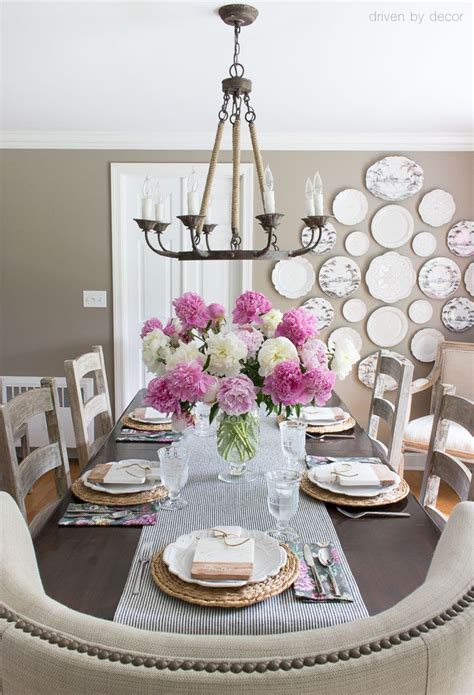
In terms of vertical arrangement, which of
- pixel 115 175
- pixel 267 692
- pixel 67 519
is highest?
pixel 115 175

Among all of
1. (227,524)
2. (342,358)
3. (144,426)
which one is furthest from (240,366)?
(144,426)

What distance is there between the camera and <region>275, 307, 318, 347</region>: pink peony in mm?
1589

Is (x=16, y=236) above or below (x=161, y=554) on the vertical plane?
above

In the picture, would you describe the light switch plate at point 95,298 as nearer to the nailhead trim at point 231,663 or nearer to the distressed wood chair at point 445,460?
the distressed wood chair at point 445,460

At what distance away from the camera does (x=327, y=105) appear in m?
3.18

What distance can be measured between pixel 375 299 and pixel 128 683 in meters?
3.65

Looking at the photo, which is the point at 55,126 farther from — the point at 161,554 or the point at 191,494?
the point at 161,554

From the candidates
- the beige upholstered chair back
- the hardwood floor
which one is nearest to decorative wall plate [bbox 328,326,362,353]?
the hardwood floor

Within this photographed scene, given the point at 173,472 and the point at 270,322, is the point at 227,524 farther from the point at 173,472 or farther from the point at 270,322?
the point at 270,322

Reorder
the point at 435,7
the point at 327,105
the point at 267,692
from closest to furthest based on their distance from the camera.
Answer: the point at 267,692
the point at 435,7
the point at 327,105

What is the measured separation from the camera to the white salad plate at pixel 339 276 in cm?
388

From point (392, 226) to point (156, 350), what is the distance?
8.61 ft

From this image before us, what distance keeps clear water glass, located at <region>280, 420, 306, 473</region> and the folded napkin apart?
Answer: 487 mm

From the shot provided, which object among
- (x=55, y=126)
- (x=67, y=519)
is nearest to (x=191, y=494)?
(x=67, y=519)
